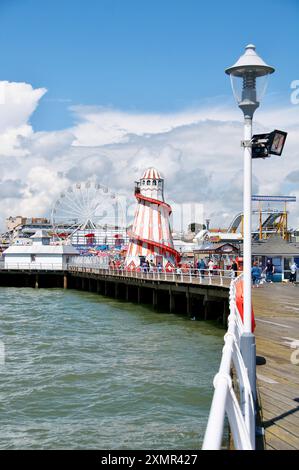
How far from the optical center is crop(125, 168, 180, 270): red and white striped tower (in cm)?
4775

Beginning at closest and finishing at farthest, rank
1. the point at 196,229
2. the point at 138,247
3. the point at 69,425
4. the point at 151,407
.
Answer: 1. the point at 69,425
2. the point at 151,407
3. the point at 138,247
4. the point at 196,229

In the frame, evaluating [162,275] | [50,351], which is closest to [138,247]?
[162,275]

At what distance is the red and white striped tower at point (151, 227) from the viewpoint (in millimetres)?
47750

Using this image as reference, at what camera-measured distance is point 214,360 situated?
15.7m

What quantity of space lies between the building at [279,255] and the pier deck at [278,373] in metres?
13.8

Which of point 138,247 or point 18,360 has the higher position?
point 138,247

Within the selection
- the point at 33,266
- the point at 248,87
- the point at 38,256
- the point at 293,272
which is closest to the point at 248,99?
the point at 248,87

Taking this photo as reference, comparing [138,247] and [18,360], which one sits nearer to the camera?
[18,360]

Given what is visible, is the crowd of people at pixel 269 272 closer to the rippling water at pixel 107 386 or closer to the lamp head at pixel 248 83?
the rippling water at pixel 107 386

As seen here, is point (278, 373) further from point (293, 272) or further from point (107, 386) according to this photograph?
point (293, 272)

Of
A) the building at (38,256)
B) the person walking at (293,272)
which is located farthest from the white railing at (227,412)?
the building at (38,256)

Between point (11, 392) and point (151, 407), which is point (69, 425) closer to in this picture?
point (151, 407)

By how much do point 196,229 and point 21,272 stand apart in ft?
295

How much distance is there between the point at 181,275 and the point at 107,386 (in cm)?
1759
